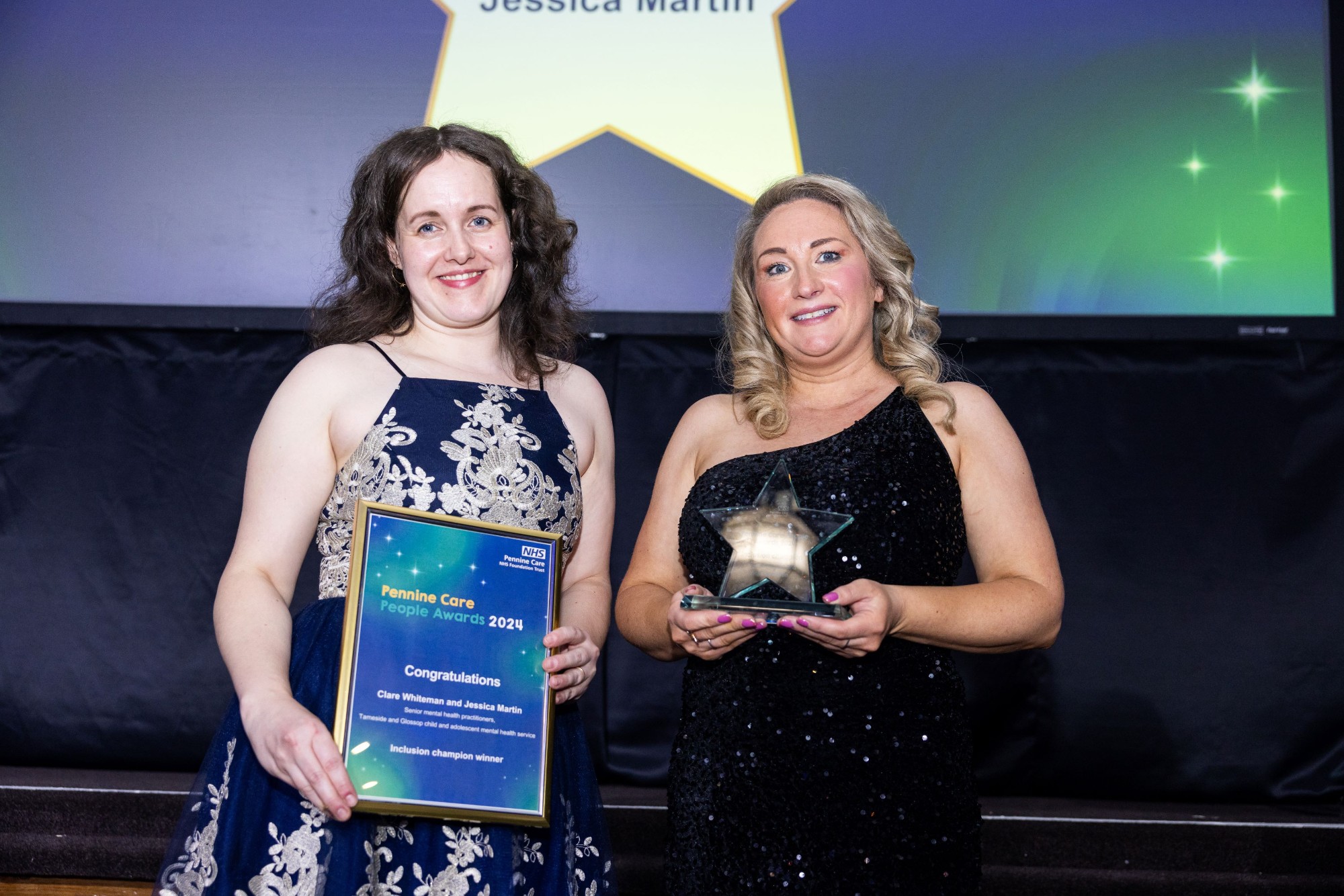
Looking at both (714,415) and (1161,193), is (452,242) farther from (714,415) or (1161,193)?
(1161,193)

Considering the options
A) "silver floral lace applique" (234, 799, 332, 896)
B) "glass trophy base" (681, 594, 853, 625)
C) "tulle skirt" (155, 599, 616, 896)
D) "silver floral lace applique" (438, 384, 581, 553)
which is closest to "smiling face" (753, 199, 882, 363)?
"silver floral lace applique" (438, 384, 581, 553)

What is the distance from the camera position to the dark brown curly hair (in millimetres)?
1771

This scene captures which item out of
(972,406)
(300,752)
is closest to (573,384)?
(972,406)

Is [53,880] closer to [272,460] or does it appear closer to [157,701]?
[157,701]

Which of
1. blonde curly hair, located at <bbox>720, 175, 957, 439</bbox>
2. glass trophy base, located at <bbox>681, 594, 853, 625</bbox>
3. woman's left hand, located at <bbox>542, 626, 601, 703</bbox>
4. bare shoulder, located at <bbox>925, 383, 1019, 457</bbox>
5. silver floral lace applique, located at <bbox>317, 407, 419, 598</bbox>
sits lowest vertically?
woman's left hand, located at <bbox>542, 626, 601, 703</bbox>

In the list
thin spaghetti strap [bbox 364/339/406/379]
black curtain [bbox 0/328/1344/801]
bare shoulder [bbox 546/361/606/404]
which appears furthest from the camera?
black curtain [bbox 0/328/1344/801]

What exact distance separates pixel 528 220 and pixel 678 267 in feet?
4.59

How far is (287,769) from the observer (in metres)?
1.38

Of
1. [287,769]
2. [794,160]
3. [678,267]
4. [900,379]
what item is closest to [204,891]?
[287,769]

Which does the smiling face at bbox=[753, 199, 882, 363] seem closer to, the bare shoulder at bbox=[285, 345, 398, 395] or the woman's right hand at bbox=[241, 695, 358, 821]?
the bare shoulder at bbox=[285, 345, 398, 395]

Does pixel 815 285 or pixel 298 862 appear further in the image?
pixel 815 285

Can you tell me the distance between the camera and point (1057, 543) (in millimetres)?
3150

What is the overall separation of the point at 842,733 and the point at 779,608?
0.31m

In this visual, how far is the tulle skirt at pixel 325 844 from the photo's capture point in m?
1.46
